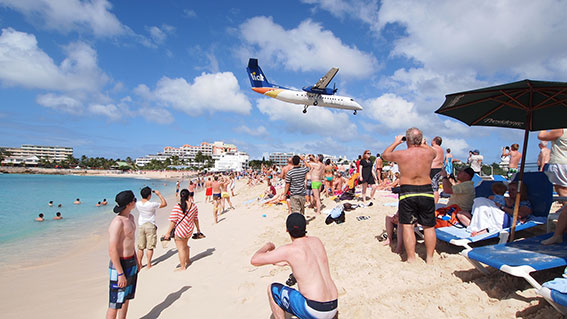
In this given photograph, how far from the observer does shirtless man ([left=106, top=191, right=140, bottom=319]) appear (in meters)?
2.66

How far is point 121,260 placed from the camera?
9.02ft

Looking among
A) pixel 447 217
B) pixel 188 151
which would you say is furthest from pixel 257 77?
pixel 188 151

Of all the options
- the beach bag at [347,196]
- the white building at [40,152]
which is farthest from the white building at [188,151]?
the beach bag at [347,196]

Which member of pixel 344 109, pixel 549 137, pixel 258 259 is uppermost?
pixel 344 109

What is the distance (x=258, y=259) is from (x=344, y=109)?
18831mm

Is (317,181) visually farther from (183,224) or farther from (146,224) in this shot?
(146,224)

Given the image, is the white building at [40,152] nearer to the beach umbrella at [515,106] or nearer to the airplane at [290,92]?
the airplane at [290,92]

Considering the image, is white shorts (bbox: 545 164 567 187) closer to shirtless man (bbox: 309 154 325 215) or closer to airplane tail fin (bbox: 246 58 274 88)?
shirtless man (bbox: 309 154 325 215)

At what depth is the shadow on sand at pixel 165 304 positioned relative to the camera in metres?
3.46

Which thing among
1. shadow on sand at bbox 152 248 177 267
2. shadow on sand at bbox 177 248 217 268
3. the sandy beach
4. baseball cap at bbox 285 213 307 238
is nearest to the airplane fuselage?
the sandy beach

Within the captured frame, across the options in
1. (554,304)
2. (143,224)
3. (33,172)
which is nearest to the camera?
(554,304)

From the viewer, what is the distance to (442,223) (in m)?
4.05

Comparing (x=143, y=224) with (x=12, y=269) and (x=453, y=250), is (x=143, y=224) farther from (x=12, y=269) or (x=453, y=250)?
(x=453, y=250)

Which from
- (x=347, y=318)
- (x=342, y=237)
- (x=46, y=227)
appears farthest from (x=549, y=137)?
(x=46, y=227)
